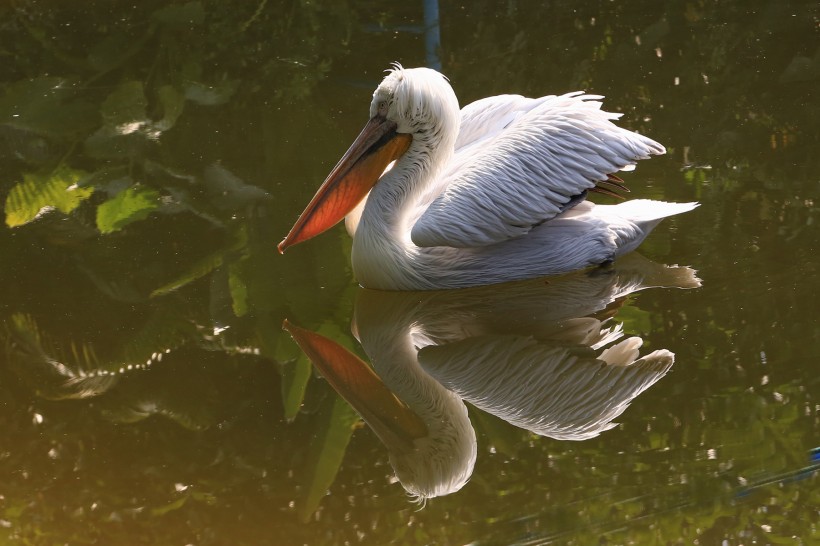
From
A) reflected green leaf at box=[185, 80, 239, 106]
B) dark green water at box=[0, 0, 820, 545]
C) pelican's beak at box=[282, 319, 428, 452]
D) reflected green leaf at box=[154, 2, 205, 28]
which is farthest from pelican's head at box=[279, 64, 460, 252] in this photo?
reflected green leaf at box=[154, 2, 205, 28]

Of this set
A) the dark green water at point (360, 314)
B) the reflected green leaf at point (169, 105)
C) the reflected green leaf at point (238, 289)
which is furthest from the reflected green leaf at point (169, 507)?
the reflected green leaf at point (169, 105)

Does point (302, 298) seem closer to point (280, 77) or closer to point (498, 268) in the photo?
point (498, 268)

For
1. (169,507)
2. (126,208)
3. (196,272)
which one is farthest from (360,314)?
(126,208)

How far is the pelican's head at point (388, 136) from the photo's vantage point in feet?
15.3

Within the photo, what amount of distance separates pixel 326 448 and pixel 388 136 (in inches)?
61.7

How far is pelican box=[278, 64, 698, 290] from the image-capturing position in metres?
4.59

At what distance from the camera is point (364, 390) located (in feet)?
13.5

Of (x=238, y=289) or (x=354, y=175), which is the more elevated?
(x=354, y=175)

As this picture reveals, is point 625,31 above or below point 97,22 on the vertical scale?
above

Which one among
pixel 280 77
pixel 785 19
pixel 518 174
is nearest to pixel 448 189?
pixel 518 174

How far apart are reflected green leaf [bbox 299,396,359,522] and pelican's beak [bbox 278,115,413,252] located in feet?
3.49

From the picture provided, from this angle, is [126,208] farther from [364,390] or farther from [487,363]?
[487,363]

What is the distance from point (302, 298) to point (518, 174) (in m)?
1.07

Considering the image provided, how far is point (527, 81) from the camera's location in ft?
22.8
